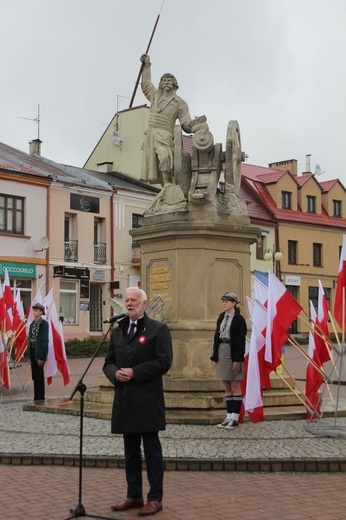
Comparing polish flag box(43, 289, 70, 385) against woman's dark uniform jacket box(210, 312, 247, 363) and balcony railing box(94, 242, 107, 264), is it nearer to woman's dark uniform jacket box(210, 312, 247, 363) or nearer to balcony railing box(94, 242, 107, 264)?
woman's dark uniform jacket box(210, 312, 247, 363)

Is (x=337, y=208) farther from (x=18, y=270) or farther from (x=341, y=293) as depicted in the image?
(x=341, y=293)

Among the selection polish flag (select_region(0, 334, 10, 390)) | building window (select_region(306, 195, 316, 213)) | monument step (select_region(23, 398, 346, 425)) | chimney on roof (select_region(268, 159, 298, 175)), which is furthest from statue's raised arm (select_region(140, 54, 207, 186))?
chimney on roof (select_region(268, 159, 298, 175))

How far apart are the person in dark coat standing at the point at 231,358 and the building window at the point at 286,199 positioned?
138 feet

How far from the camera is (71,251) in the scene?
39500mm

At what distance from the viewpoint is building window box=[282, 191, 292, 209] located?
53.0 metres

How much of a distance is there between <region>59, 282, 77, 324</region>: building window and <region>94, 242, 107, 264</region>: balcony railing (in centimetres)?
206

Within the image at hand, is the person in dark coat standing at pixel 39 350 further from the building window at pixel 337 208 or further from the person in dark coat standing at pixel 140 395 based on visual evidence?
the building window at pixel 337 208

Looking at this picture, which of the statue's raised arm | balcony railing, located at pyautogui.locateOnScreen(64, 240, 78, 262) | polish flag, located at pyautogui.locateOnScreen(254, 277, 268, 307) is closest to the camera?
polish flag, located at pyautogui.locateOnScreen(254, 277, 268, 307)

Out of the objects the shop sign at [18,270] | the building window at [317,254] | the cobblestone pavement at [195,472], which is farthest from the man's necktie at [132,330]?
the building window at [317,254]

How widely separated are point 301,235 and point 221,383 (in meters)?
41.0

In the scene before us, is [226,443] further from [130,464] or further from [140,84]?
[140,84]

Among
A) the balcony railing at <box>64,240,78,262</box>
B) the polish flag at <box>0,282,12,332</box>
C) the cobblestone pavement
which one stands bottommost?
the cobblestone pavement

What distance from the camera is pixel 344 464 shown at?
874cm

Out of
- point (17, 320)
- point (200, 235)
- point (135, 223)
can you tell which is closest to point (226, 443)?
point (200, 235)
